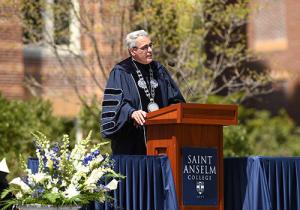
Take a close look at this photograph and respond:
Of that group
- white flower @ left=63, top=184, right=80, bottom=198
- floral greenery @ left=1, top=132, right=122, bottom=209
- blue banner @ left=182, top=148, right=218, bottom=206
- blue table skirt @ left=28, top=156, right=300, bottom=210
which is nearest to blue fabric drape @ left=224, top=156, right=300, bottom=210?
blue table skirt @ left=28, top=156, right=300, bottom=210

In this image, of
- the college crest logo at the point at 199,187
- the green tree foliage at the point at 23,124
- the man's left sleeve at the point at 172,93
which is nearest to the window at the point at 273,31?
the green tree foliage at the point at 23,124

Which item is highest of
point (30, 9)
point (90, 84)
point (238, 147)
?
point (30, 9)

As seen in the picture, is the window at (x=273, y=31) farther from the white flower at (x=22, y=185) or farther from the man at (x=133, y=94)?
the white flower at (x=22, y=185)

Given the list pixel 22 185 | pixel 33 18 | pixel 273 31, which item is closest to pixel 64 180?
pixel 22 185

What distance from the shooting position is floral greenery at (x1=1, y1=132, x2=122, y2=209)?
6.98 meters

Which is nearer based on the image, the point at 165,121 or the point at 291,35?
the point at 165,121

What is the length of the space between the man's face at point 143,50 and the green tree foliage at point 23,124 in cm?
646

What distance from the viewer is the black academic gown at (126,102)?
774cm

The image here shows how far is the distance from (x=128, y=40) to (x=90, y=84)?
9237 mm

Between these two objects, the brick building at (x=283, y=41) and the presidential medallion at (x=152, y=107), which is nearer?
the presidential medallion at (x=152, y=107)

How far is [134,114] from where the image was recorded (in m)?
7.52

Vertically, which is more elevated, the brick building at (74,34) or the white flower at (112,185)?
the brick building at (74,34)

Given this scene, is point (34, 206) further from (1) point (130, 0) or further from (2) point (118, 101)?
(1) point (130, 0)

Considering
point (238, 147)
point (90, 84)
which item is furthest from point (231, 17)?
point (90, 84)
